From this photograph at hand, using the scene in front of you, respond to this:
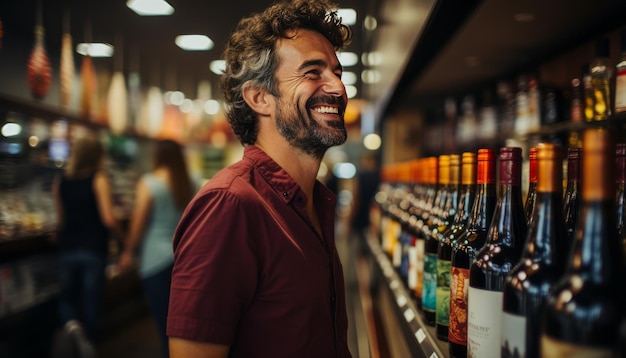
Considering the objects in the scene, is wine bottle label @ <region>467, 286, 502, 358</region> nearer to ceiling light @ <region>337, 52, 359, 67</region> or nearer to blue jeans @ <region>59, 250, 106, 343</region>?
blue jeans @ <region>59, 250, 106, 343</region>

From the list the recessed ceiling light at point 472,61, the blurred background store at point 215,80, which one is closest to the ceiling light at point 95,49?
the blurred background store at point 215,80

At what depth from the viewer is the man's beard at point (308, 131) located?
129 centimetres

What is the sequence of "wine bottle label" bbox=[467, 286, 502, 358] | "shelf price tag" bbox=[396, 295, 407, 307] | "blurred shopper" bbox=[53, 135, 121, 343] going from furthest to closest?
"blurred shopper" bbox=[53, 135, 121, 343]
"shelf price tag" bbox=[396, 295, 407, 307]
"wine bottle label" bbox=[467, 286, 502, 358]

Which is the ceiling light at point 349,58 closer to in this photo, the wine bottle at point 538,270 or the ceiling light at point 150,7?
the ceiling light at point 150,7

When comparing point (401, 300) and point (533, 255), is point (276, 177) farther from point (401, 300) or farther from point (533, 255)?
point (401, 300)

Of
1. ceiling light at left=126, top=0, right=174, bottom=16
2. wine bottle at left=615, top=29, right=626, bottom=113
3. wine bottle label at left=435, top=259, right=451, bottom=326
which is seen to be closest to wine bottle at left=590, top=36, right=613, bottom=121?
wine bottle at left=615, top=29, right=626, bottom=113

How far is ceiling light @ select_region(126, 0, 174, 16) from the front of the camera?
3.69 meters

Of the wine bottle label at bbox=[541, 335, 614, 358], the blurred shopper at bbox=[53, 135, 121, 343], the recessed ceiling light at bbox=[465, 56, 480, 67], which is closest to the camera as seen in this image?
the wine bottle label at bbox=[541, 335, 614, 358]

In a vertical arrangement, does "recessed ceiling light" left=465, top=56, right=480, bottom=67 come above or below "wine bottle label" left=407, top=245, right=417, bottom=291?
above

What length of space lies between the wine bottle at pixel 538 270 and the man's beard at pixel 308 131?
58cm

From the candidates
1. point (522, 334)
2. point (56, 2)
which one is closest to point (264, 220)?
point (522, 334)

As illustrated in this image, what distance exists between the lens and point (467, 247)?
1146mm

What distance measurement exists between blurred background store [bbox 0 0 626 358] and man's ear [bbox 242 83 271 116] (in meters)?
0.56

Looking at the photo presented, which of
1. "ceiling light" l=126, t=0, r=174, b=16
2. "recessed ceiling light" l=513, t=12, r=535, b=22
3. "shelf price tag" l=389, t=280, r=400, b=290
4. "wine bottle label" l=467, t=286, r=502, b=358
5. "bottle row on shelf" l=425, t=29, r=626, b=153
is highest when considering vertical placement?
"ceiling light" l=126, t=0, r=174, b=16
